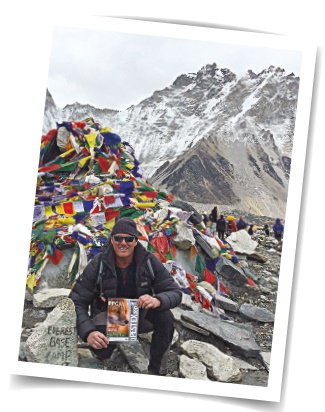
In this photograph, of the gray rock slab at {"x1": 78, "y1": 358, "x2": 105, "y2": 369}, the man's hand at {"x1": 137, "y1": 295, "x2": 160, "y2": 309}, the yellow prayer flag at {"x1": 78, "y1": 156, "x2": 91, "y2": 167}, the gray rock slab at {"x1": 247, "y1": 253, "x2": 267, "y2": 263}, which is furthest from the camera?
the yellow prayer flag at {"x1": 78, "y1": 156, "x2": 91, "y2": 167}

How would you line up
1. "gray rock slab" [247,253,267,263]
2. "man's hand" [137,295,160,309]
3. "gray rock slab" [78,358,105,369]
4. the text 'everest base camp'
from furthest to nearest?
"gray rock slab" [247,253,267,263] → the text 'everest base camp' → "gray rock slab" [78,358,105,369] → "man's hand" [137,295,160,309]

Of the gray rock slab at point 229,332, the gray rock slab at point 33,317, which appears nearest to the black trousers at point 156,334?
the gray rock slab at point 229,332

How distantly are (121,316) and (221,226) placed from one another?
3.77ft

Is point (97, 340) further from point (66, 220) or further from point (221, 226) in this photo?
point (221, 226)

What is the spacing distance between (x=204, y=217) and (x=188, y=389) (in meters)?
1.42

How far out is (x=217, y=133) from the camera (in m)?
3.69

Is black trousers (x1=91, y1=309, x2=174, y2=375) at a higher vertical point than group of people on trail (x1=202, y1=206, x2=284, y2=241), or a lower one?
lower

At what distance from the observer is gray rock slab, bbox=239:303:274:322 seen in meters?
3.54

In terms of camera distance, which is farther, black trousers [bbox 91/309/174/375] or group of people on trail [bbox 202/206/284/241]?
group of people on trail [bbox 202/206/284/241]

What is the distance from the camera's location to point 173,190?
3.69 metres

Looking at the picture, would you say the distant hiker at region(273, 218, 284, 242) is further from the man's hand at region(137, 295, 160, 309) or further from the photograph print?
the man's hand at region(137, 295, 160, 309)

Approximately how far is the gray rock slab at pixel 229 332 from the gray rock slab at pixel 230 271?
→ 371 mm

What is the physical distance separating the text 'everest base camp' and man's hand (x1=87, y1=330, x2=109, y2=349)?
0.24m

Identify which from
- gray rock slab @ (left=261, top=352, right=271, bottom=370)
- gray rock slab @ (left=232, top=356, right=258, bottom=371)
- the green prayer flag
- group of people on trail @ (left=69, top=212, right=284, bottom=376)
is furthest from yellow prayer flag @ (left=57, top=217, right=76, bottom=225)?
gray rock slab @ (left=261, top=352, right=271, bottom=370)
